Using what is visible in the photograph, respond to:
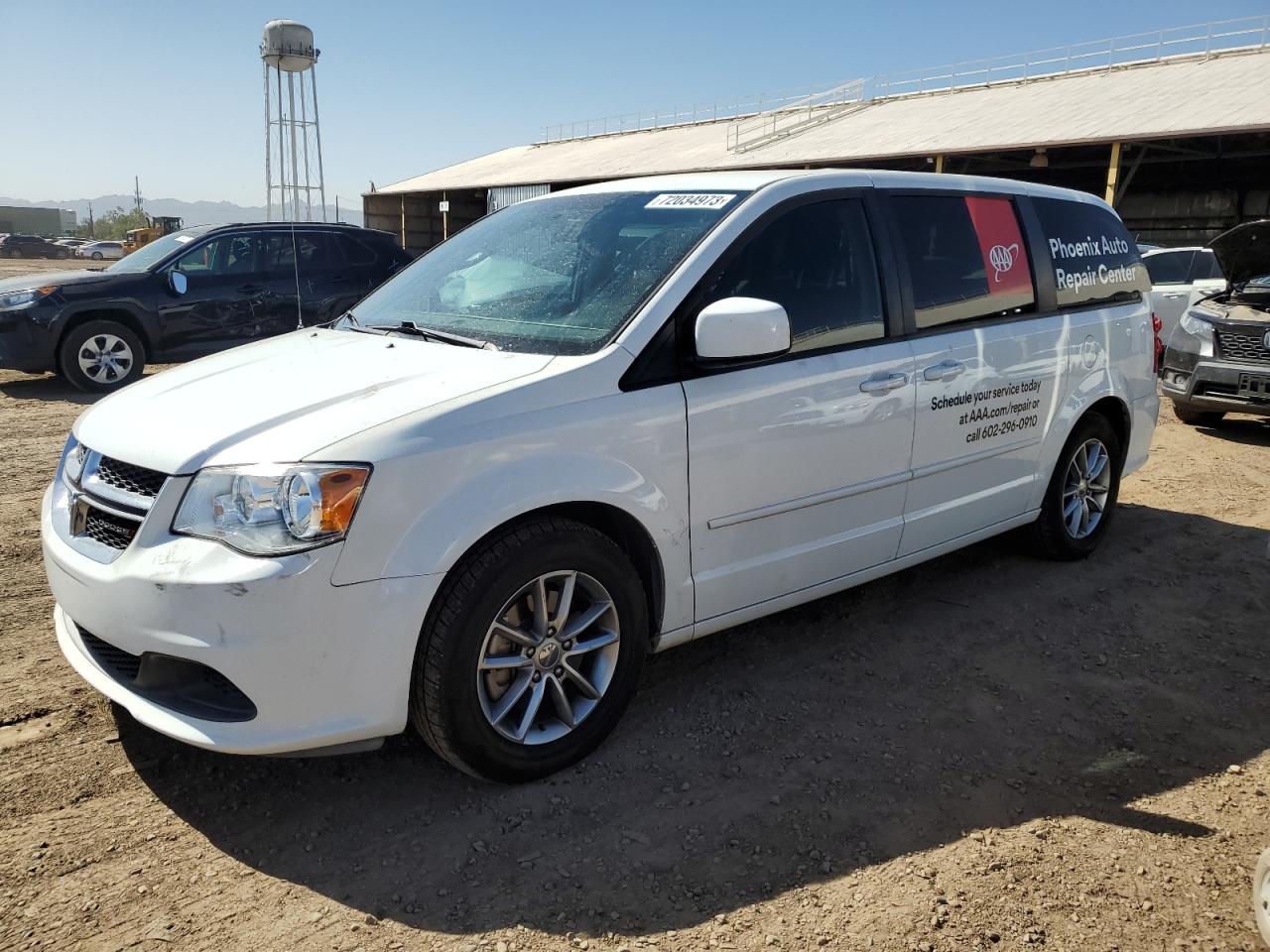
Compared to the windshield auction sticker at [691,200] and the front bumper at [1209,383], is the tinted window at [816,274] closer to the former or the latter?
the windshield auction sticker at [691,200]

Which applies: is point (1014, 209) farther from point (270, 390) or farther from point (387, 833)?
point (387, 833)

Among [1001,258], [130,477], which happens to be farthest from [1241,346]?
[130,477]

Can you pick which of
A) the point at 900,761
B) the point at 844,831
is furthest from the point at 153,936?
the point at 900,761

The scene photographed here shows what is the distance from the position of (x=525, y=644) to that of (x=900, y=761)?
4.30 feet

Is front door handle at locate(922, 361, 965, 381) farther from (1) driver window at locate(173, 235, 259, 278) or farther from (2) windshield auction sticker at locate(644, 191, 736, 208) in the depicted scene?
(1) driver window at locate(173, 235, 259, 278)

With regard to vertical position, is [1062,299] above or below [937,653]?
above

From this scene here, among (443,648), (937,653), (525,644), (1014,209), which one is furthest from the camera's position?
(1014,209)

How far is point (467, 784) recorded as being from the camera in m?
3.00

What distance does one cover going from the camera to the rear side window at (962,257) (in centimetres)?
397

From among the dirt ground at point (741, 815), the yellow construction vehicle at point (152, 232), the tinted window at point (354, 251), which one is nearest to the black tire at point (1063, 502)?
the dirt ground at point (741, 815)

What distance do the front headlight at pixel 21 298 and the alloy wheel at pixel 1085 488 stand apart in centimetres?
922

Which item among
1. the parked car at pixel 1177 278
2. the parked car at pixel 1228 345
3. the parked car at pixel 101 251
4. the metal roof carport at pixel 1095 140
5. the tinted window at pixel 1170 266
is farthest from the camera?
the parked car at pixel 101 251

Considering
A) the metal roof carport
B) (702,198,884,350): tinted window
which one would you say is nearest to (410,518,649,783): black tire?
(702,198,884,350): tinted window

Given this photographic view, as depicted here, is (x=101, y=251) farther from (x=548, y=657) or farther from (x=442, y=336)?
(x=548, y=657)
